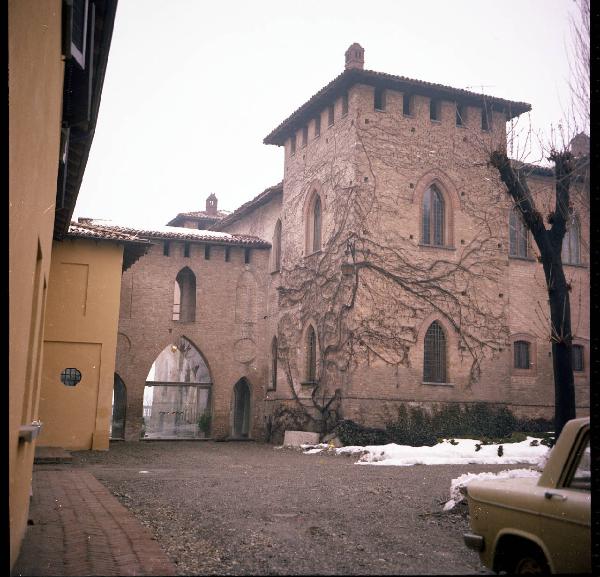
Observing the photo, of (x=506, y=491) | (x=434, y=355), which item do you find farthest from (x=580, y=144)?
(x=434, y=355)

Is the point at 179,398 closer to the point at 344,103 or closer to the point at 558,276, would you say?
the point at 344,103

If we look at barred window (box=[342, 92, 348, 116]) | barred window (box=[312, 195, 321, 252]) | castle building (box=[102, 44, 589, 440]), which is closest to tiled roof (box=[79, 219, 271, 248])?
castle building (box=[102, 44, 589, 440])

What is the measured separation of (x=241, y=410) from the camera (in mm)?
29562

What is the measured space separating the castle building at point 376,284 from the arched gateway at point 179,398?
204 centimetres

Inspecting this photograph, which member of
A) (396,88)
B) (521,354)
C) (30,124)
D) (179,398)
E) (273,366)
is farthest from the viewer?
(179,398)

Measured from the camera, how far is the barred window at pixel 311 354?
23969mm

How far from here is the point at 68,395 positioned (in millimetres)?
19938

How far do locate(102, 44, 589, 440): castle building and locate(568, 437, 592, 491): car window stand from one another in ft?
52.9

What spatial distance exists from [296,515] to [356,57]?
17.6 meters

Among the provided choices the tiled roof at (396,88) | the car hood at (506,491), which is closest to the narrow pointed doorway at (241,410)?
the tiled roof at (396,88)

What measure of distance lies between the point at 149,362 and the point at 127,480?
13.2 meters

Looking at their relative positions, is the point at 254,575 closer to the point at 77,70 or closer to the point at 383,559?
the point at 383,559

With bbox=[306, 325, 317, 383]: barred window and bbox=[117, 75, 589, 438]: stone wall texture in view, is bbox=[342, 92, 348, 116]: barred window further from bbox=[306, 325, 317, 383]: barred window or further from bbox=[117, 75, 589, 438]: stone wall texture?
bbox=[306, 325, 317, 383]: barred window
